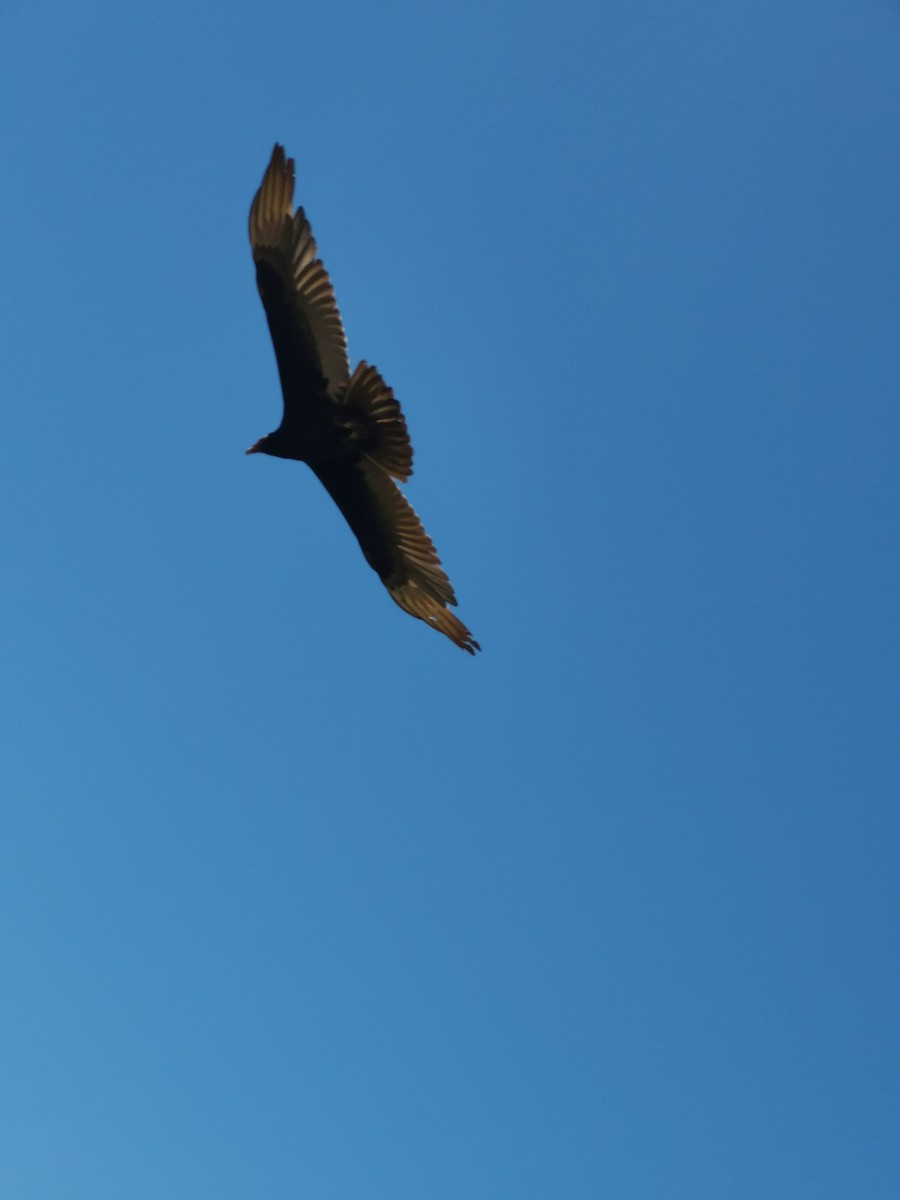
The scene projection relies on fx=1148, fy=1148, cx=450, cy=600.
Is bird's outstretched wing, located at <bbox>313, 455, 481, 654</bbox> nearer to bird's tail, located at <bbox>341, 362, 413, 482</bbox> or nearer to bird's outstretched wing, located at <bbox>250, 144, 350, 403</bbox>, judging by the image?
bird's tail, located at <bbox>341, 362, 413, 482</bbox>

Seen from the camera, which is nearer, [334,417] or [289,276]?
[289,276]

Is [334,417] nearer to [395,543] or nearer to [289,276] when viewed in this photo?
[289,276]

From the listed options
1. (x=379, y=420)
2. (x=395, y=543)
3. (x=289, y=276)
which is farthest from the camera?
(x=395, y=543)

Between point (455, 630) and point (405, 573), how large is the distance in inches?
33.8

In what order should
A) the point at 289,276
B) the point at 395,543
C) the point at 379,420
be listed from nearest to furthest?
the point at 289,276 < the point at 379,420 < the point at 395,543

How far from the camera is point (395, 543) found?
39.2ft

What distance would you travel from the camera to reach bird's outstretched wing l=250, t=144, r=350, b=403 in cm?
1009

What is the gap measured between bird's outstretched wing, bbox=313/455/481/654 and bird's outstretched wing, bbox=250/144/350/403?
1.37m

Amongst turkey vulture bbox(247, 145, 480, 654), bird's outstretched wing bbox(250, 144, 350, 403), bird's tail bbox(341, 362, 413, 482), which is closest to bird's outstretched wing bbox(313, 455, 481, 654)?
turkey vulture bbox(247, 145, 480, 654)

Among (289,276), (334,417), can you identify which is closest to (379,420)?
(334,417)

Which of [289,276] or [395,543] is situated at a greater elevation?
[289,276]

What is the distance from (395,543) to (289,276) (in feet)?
9.87

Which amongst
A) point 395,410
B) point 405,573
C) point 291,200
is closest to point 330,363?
point 395,410

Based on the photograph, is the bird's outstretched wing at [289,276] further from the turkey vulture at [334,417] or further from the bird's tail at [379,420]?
the bird's tail at [379,420]
